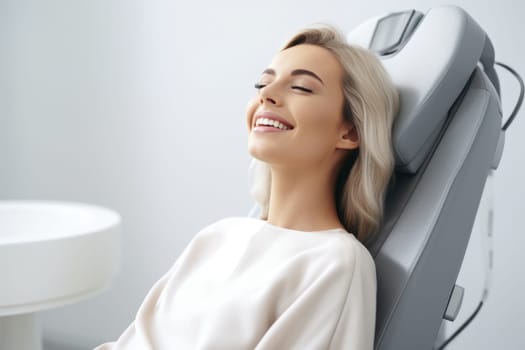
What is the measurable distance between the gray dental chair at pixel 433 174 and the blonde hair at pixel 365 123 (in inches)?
1.2

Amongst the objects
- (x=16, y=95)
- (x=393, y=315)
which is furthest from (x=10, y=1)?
(x=393, y=315)

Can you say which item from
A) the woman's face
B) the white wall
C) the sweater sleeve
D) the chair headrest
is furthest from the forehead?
the white wall

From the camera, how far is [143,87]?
1.95 meters

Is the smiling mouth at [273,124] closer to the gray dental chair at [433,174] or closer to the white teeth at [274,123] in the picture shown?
the white teeth at [274,123]

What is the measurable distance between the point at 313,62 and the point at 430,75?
0.65ft

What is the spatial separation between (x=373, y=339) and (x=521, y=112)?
0.96 metres

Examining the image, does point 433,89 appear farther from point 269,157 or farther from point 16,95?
point 16,95

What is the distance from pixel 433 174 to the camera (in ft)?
2.97

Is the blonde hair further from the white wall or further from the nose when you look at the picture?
the white wall

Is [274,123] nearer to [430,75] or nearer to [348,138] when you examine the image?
[348,138]

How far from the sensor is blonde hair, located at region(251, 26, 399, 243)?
91cm

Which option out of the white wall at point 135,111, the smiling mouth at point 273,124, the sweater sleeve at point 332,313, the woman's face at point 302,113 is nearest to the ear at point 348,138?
the woman's face at point 302,113

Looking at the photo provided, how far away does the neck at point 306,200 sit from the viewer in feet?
3.14

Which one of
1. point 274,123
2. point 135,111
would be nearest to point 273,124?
point 274,123
